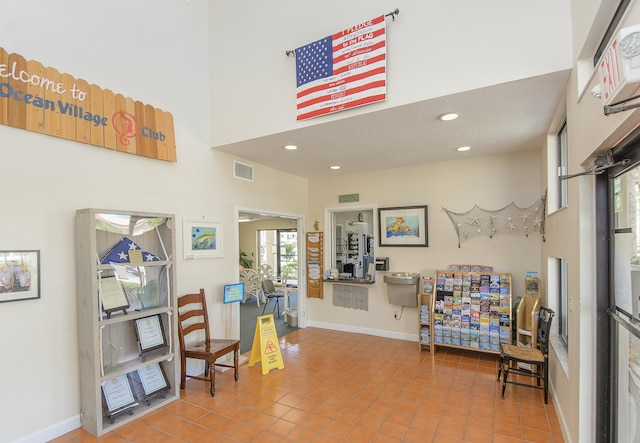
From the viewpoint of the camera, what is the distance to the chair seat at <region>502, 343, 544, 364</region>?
10.0 ft

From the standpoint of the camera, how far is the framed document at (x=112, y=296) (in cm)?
279

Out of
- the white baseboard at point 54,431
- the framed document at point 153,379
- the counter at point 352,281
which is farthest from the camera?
the counter at point 352,281

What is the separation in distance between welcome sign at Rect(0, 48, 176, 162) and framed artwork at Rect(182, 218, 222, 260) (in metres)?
0.79

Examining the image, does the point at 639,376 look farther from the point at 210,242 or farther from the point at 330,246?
the point at 330,246

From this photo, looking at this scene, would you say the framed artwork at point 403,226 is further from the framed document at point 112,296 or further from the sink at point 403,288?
the framed document at point 112,296

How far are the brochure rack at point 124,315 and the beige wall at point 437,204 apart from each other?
300cm

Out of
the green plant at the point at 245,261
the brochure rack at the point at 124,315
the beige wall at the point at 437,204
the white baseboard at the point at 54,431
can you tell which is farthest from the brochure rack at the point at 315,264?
the green plant at the point at 245,261

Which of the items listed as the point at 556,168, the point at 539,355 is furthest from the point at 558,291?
the point at 556,168

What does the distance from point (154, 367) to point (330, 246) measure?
11.1 ft

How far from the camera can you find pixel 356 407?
302 cm

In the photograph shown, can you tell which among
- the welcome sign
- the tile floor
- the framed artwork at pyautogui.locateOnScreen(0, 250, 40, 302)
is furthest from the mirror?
the framed artwork at pyautogui.locateOnScreen(0, 250, 40, 302)

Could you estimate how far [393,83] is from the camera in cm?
281

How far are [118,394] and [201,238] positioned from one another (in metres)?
1.71

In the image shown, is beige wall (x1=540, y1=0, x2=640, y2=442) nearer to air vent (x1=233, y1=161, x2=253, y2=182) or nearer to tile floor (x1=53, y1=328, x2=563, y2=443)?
tile floor (x1=53, y1=328, x2=563, y2=443)
